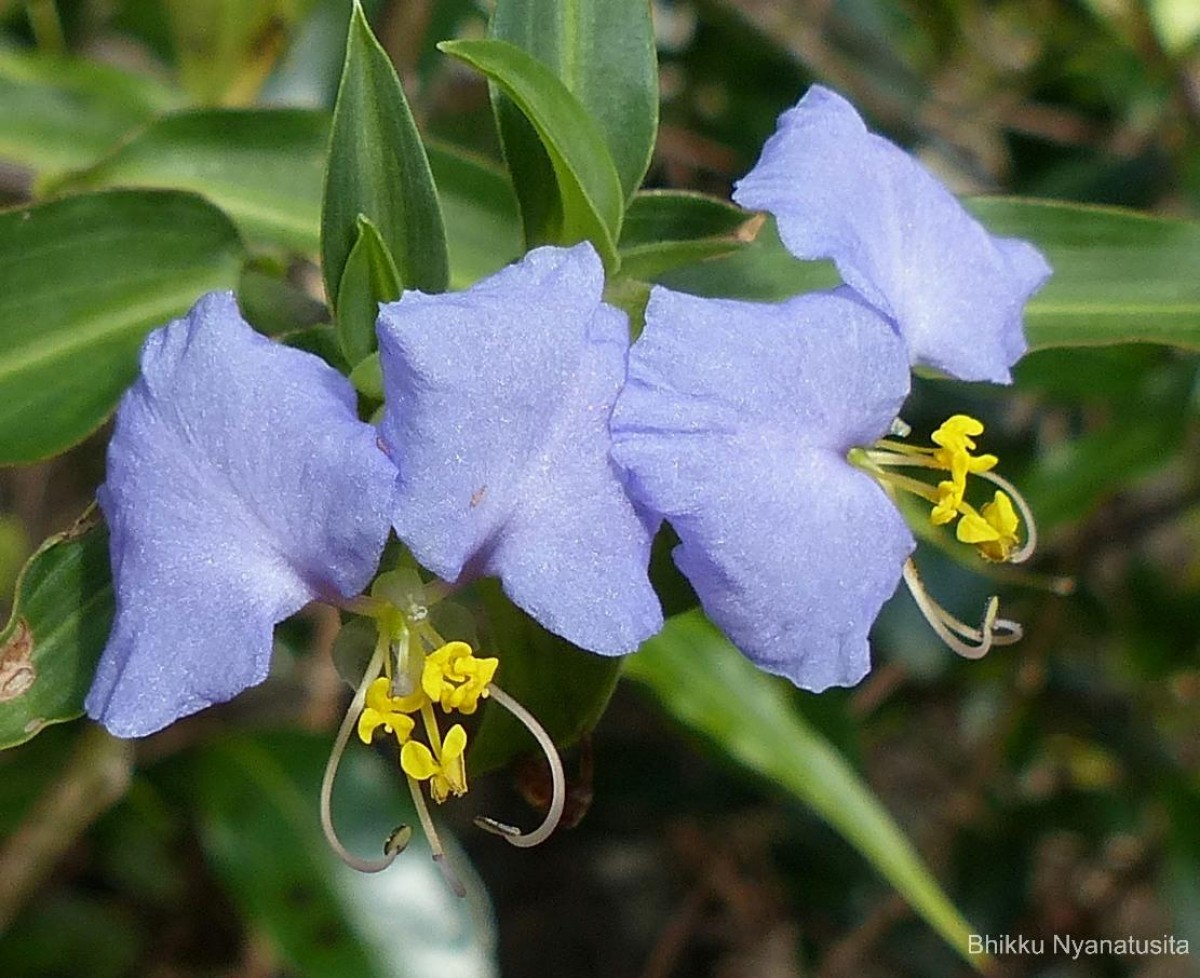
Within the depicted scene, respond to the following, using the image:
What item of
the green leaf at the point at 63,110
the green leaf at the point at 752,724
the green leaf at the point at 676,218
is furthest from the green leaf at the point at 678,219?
the green leaf at the point at 63,110

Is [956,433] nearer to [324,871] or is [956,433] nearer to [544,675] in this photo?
[544,675]

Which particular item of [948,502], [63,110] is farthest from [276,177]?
[948,502]

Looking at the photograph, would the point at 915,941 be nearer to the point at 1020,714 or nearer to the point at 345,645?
the point at 1020,714

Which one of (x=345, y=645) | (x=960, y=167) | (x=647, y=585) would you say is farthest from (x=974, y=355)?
(x=960, y=167)

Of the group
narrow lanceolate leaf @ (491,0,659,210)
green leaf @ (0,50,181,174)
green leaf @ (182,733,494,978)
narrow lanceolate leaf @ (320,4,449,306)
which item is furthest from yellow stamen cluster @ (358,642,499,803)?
green leaf @ (0,50,181,174)

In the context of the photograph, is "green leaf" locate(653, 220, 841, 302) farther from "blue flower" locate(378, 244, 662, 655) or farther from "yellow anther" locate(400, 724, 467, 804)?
"yellow anther" locate(400, 724, 467, 804)

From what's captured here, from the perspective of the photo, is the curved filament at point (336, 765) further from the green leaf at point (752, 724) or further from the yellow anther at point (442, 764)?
the green leaf at point (752, 724)
